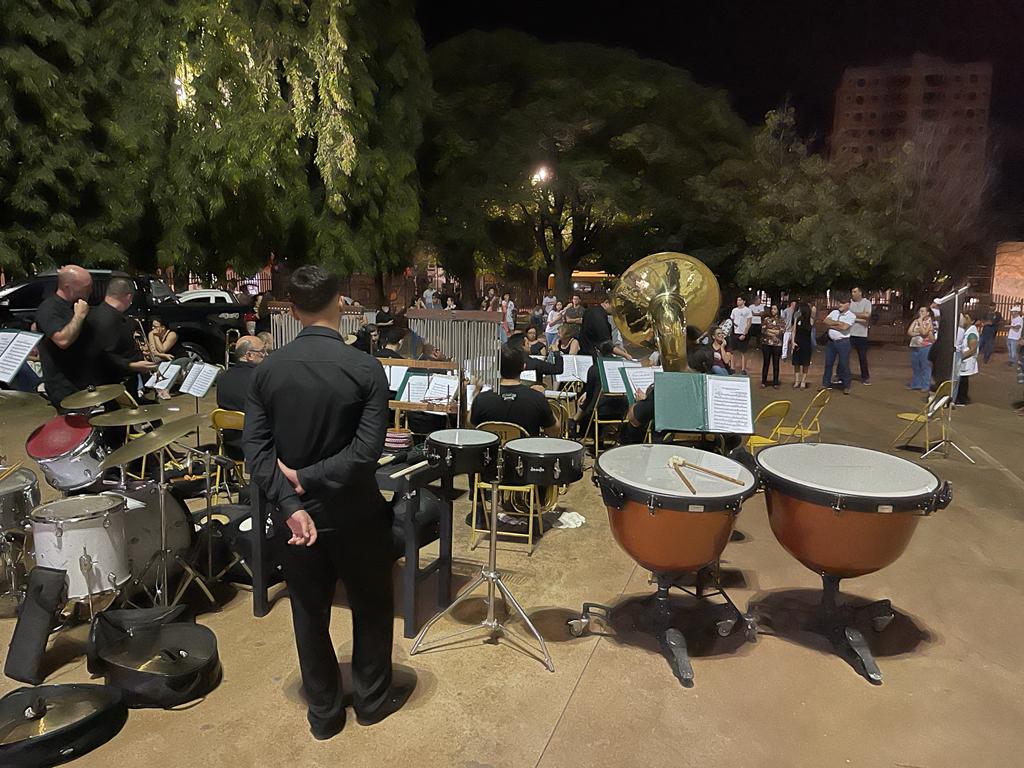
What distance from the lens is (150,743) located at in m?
3.11

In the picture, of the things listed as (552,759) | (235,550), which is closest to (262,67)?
(235,550)

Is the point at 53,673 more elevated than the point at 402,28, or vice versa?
the point at 402,28

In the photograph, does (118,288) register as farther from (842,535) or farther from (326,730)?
(842,535)

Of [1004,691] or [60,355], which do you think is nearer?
[1004,691]

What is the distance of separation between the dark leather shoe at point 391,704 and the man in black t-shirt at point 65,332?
3.62 meters

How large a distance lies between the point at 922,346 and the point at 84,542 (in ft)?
42.3

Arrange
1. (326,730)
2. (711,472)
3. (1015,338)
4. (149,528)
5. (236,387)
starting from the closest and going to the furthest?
(326,730) < (711,472) < (149,528) < (236,387) < (1015,338)

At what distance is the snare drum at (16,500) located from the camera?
155 inches

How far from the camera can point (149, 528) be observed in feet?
13.0

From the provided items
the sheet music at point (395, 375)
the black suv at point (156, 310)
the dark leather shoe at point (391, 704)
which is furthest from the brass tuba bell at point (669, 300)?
the black suv at point (156, 310)

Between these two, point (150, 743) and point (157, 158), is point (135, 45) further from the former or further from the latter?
point (150, 743)

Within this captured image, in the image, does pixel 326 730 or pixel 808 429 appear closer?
pixel 326 730

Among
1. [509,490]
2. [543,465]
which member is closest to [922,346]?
[509,490]

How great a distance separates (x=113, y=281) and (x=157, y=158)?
36.2ft
